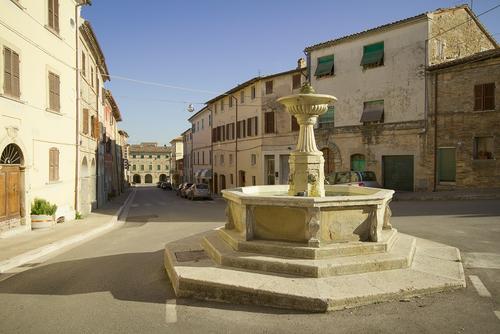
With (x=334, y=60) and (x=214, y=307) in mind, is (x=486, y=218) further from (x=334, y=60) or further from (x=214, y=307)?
(x=334, y=60)

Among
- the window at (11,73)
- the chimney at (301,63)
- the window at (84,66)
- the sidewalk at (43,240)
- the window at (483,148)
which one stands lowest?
the sidewalk at (43,240)

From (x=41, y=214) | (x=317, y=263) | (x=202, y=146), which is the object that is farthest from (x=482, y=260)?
(x=202, y=146)

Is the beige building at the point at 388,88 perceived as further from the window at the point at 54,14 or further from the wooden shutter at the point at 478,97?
the window at the point at 54,14

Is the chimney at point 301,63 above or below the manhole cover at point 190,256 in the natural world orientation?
above

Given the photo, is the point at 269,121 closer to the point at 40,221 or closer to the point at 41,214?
the point at 41,214

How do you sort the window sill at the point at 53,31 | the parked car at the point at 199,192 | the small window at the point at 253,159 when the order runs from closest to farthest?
the window sill at the point at 53,31
the parked car at the point at 199,192
the small window at the point at 253,159

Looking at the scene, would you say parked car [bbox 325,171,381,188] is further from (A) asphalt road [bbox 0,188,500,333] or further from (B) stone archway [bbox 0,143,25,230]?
(B) stone archway [bbox 0,143,25,230]

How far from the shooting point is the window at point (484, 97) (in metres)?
18.2

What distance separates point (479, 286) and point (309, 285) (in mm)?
2712

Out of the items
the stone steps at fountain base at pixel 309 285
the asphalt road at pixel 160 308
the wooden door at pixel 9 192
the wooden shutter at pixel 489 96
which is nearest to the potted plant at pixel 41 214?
the wooden door at pixel 9 192

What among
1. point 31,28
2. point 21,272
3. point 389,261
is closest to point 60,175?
point 31,28

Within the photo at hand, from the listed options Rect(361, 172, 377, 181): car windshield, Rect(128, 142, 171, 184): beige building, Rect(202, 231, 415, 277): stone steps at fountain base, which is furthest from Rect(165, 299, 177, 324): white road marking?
Rect(128, 142, 171, 184): beige building

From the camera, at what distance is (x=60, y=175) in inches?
579

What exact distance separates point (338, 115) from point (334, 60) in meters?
3.77
